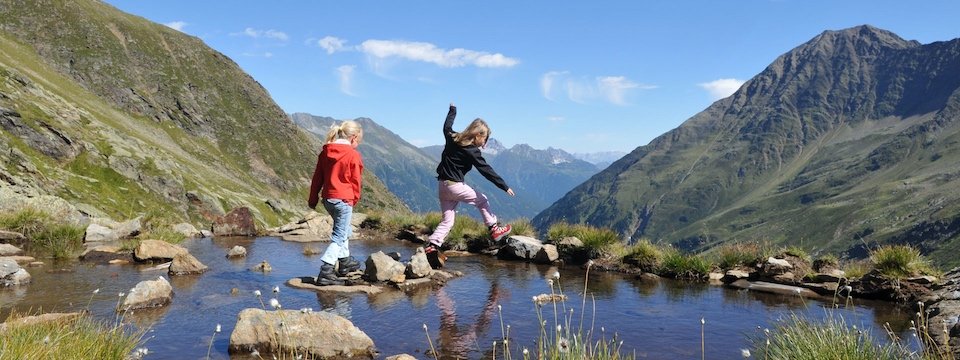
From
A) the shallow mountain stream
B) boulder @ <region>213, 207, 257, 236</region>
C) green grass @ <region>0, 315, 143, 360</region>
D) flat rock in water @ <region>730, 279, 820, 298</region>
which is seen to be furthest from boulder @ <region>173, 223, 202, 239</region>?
flat rock in water @ <region>730, 279, 820, 298</region>

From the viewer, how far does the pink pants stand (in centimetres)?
1178

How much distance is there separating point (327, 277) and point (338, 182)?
176 centimetres

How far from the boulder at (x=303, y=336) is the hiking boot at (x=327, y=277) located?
3.65 metres

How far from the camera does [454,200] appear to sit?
1212 centimetres

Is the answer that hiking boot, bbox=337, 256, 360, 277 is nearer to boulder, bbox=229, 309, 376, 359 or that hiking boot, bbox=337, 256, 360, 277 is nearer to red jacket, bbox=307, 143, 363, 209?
red jacket, bbox=307, 143, 363, 209

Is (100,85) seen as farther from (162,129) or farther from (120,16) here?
(120,16)

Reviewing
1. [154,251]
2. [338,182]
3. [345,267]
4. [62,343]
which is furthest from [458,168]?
[62,343]

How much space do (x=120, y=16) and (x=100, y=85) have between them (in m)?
45.2

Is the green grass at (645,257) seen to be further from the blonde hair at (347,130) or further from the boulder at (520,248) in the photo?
the blonde hair at (347,130)

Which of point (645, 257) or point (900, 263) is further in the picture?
point (645, 257)

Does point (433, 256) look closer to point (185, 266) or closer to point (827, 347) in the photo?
point (185, 266)

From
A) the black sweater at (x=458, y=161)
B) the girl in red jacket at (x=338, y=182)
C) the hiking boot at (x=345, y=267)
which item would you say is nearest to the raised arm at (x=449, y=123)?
the black sweater at (x=458, y=161)

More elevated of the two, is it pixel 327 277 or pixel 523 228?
pixel 523 228

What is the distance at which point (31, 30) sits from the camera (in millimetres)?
134750
